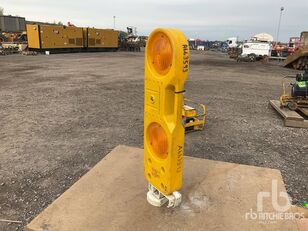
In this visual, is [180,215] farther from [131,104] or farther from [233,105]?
[233,105]

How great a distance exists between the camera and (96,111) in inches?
292

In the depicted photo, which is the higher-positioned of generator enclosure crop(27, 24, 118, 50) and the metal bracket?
generator enclosure crop(27, 24, 118, 50)

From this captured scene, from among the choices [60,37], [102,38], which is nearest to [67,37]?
[60,37]

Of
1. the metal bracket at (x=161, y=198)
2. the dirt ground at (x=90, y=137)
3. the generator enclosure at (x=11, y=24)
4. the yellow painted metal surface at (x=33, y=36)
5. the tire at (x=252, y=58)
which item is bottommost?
the dirt ground at (x=90, y=137)

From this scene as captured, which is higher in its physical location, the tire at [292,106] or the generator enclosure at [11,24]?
the generator enclosure at [11,24]

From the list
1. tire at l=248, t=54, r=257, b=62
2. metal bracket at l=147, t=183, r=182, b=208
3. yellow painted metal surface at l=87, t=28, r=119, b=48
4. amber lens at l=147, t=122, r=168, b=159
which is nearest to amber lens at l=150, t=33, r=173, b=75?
amber lens at l=147, t=122, r=168, b=159

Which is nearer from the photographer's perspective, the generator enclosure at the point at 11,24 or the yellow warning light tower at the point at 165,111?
the yellow warning light tower at the point at 165,111

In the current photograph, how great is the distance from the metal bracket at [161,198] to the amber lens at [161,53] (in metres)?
1.14

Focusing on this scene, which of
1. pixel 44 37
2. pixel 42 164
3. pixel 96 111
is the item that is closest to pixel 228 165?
pixel 42 164

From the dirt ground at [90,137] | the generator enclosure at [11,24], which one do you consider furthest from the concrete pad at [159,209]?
the generator enclosure at [11,24]

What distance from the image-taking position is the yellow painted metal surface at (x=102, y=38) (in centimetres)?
3194

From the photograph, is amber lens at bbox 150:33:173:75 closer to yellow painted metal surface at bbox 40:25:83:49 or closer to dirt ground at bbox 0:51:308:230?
dirt ground at bbox 0:51:308:230

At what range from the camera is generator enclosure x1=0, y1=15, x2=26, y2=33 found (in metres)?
44.5

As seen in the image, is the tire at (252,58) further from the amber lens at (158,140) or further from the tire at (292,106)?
the amber lens at (158,140)
